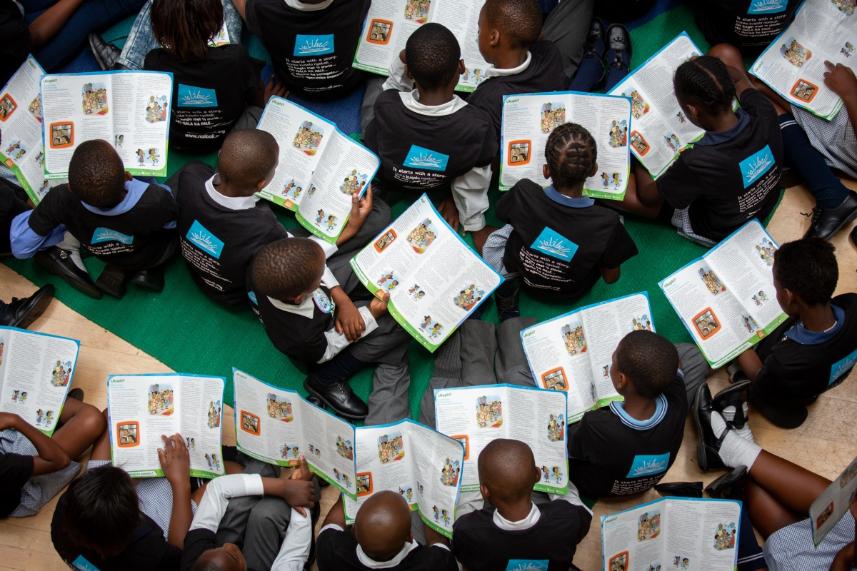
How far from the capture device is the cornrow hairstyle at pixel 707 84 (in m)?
3.58

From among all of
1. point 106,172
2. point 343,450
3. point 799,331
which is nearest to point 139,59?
point 106,172

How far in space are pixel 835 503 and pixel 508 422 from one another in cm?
122

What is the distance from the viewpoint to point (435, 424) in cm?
361

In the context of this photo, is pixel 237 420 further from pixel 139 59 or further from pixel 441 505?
pixel 139 59

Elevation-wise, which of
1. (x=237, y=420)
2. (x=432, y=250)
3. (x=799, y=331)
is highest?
(x=799, y=331)

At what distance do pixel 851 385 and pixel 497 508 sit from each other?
1.75 m

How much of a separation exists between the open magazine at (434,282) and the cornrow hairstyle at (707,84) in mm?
1076

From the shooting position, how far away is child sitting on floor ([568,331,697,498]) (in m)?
3.21

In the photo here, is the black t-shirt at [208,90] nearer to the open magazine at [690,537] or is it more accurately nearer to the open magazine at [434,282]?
the open magazine at [434,282]

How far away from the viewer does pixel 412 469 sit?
11.4 feet

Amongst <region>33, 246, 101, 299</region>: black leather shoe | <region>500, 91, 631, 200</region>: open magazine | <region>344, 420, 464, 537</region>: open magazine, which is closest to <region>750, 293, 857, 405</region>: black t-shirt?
<region>500, 91, 631, 200</region>: open magazine

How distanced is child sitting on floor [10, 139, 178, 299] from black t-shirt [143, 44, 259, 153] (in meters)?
0.43

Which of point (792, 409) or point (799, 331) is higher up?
point (799, 331)

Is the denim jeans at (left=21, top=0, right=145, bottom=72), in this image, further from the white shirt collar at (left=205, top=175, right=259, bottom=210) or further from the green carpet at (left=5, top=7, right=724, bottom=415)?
the white shirt collar at (left=205, top=175, right=259, bottom=210)
